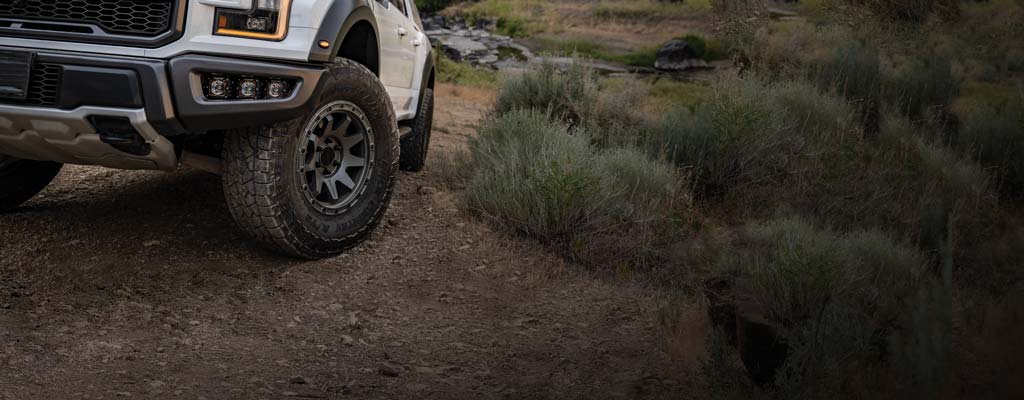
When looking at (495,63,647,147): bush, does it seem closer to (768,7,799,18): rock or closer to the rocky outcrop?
(768,7,799,18): rock

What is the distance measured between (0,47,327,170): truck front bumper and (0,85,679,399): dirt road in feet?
2.61

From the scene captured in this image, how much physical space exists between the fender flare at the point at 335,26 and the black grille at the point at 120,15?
27.6 inches

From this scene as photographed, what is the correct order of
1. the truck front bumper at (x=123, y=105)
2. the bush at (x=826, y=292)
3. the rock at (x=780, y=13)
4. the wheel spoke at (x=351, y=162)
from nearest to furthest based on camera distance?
1. the bush at (x=826, y=292)
2. the truck front bumper at (x=123, y=105)
3. the wheel spoke at (x=351, y=162)
4. the rock at (x=780, y=13)

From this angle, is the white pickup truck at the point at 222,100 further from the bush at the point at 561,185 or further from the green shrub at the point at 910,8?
the green shrub at the point at 910,8

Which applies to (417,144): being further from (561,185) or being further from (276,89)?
(276,89)

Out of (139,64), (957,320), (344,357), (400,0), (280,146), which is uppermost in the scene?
(400,0)

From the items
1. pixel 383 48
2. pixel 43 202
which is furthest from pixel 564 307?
pixel 43 202

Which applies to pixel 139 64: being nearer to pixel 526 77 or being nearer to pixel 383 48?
pixel 383 48

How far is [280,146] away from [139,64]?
84 cm

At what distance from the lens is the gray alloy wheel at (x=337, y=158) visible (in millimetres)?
4859

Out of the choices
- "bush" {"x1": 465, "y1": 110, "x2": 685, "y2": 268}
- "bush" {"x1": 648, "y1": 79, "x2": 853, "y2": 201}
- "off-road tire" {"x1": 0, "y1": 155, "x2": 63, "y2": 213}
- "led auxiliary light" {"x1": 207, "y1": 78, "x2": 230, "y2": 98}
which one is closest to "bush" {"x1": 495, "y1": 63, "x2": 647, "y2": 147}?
"bush" {"x1": 648, "y1": 79, "x2": 853, "y2": 201}

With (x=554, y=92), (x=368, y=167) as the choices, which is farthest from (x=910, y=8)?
(x=368, y=167)

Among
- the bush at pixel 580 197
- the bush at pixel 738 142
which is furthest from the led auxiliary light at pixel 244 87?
the bush at pixel 738 142

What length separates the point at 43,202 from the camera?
6.05m
